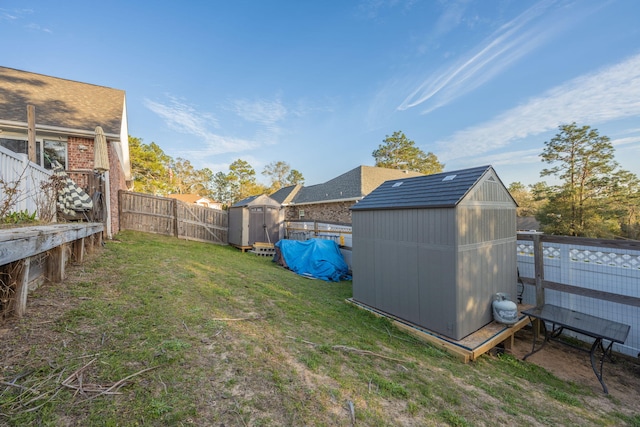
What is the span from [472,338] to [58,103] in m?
13.2

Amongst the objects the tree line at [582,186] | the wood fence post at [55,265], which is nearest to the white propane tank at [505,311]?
the wood fence post at [55,265]

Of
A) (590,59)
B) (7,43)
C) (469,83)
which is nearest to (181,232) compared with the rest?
(7,43)

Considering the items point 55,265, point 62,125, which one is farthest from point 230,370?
point 62,125

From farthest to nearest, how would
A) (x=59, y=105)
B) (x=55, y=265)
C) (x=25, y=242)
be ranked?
(x=59, y=105) → (x=55, y=265) → (x=25, y=242)

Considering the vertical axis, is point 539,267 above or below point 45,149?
below

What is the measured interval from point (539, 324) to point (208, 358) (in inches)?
227

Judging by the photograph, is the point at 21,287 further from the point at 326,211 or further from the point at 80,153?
the point at 326,211

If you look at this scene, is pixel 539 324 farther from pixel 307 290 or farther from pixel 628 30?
pixel 628 30

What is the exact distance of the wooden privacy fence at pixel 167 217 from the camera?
993 cm

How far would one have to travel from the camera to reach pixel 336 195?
16844 millimetres

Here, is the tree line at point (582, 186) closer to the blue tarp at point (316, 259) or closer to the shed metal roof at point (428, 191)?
the blue tarp at point (316, 259)

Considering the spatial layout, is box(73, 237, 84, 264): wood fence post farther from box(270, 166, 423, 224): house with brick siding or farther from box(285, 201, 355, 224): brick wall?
box(285, 201, 355, 224): brick wall

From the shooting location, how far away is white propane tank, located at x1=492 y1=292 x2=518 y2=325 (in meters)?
4.07

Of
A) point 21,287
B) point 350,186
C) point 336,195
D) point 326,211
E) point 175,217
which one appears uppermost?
point 350,186
